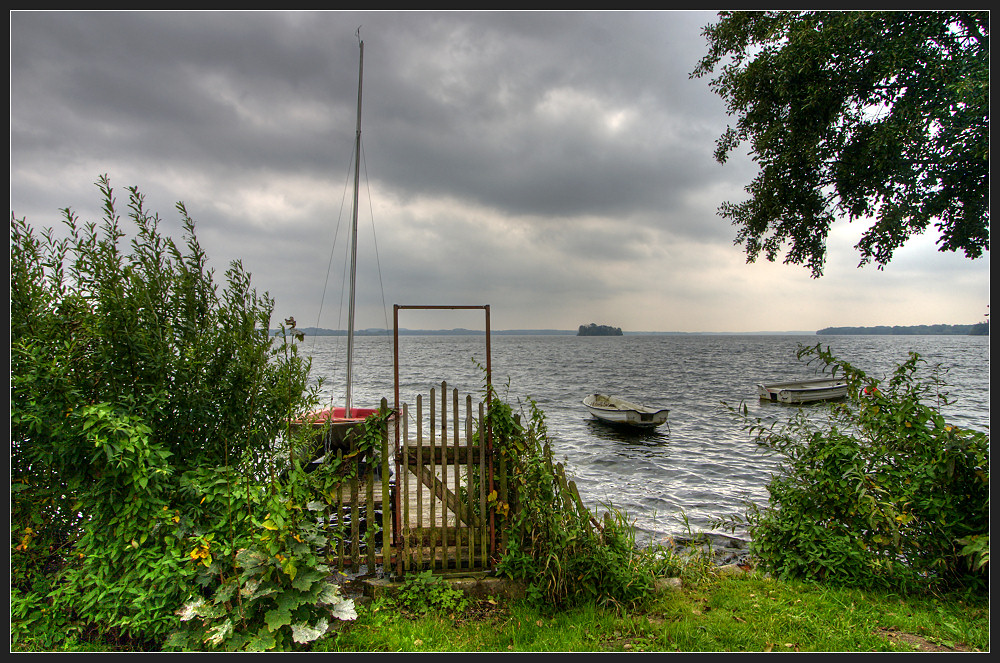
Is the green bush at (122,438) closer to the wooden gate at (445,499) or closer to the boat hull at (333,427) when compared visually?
the boat hull at (333,427)

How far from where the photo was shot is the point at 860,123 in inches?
253

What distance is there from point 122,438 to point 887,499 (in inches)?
212

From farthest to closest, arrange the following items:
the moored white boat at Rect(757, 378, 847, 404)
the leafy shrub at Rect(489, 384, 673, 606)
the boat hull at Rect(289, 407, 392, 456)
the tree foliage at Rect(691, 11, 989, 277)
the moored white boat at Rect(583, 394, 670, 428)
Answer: the moored white boat at Rect(757, 378, 847, 404) < the moored white boat at Rect(583, 394, 670, 428) < the tree foliage at Rect(691, 11, 989, 277) < the boat hull at Rect(289, 407, 392, 456) < the leafy shrub at Rect(489, 384, 673, 606)

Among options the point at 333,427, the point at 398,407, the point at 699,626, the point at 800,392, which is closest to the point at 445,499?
the point at 398,407

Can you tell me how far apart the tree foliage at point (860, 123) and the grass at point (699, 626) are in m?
3.87

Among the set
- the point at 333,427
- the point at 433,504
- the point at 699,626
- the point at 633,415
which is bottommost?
the point at 633,415

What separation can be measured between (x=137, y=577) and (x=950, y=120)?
803cm

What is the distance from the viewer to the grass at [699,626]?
315 cm

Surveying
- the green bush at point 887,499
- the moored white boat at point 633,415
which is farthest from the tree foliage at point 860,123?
the moored white boat at point 633,415

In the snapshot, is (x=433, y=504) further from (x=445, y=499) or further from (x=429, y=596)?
(x=429, y=596)

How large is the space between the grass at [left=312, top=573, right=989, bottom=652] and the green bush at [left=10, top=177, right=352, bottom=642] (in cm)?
108

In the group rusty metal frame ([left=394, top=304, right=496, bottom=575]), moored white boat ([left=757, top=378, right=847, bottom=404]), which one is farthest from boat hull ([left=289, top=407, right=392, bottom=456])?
moored white boat ([left=757, top=378, right=847, bottom=404])

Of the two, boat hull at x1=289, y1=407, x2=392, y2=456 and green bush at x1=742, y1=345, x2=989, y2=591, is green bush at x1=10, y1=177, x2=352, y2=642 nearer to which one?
boat hull at x1=289, y1=407, x2=392, y2=456

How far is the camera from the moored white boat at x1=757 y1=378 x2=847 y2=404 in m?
23.9
